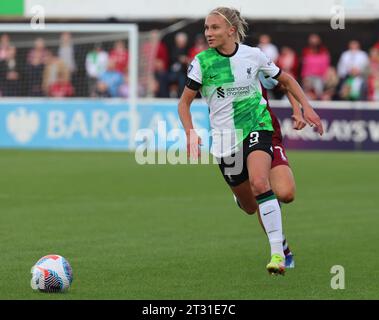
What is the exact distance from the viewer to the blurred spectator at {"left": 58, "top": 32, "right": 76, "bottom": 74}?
2719 centimetres

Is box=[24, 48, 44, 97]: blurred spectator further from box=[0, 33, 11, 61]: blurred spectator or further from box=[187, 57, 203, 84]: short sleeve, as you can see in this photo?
box=[187, 57, 203, 84]: short sleeve

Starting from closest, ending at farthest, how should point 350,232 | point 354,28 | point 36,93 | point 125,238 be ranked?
point 125,238 < point 350,232 < point 36,93 < point 354,28

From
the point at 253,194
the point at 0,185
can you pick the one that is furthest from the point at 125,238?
the point at 0,185

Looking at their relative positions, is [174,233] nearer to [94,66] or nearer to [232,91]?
[232,91]

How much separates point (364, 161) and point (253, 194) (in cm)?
1336

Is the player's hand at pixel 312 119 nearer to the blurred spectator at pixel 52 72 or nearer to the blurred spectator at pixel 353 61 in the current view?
the blurred spectator at pixel 353 61

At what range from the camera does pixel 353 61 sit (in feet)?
86.0

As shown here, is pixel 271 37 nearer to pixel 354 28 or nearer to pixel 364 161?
pixel 354 28

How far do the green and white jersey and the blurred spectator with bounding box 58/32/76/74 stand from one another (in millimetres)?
17880

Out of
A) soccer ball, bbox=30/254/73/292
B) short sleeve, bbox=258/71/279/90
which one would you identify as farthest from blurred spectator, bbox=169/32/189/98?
soccer ball, bbox=30/254/73/292

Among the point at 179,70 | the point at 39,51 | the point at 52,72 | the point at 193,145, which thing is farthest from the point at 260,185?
the point at 39,51

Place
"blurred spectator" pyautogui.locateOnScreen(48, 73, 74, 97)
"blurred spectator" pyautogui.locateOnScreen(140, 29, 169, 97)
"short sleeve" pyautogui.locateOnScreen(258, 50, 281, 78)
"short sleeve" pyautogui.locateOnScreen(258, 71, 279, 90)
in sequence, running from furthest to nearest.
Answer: "blurred spectator" pyautogui.locateOnScreen(140, 29, 169, 97) < "blurred spectator" pyautogui.locateOnScreen(48, 73, 74, 97) < "short sleeve" pyautogui.locateOnScreen(258, 71, 279, 90) < "short sleeve" pyautogui.locateOnScreen(258, 50, 281, 78)

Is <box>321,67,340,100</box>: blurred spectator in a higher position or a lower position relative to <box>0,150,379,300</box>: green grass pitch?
higher
